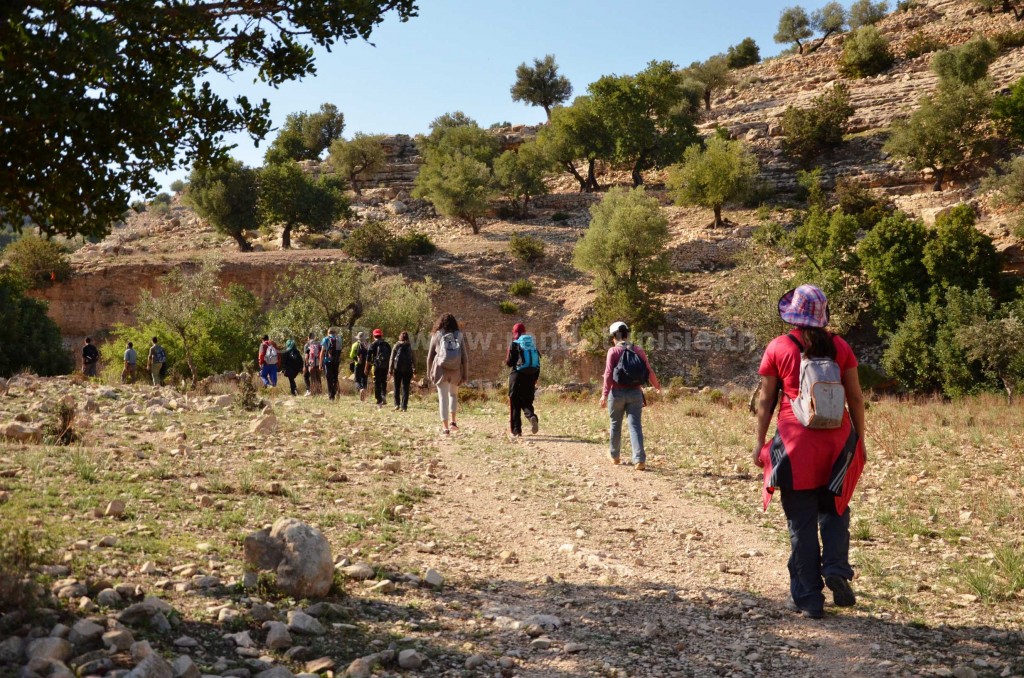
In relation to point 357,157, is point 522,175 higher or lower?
lower

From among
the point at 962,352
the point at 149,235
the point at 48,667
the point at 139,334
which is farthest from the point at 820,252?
the point at 149,235

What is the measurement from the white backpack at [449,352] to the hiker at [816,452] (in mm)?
8178

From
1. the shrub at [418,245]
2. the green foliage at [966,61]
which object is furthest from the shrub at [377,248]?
the green foliage at [966,61]

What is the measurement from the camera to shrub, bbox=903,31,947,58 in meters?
72.2

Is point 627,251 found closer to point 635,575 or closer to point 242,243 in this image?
point 242,243

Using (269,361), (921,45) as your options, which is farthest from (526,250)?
(921,45)

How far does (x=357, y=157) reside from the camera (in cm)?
7288

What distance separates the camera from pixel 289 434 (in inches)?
459

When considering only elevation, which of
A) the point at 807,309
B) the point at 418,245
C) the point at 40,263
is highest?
the point at 418,245

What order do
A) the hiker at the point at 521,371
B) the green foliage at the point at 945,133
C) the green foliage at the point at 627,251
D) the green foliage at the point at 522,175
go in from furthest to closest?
1. the green foliage at the point at 522,175
2. the green foliage at the point at 945,133
3. the green foliage at the point at 627,251
4. the hiker at the point at 521,371

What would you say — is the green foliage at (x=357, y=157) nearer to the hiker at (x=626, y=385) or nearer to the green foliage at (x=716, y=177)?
the green foliage at (x=716, y=177)

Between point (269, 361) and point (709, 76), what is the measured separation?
7167 cm

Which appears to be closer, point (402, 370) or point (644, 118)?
point (402, 370)

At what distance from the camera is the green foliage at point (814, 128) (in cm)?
5991
